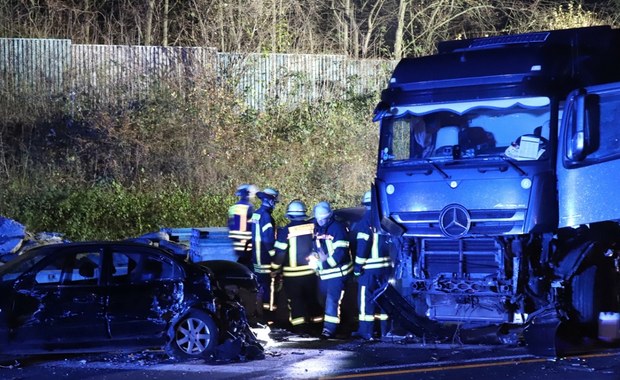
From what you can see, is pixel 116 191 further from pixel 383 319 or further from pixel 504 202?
pixel 504 202

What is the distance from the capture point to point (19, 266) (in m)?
11.4

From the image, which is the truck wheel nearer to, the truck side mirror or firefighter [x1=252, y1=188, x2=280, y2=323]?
the truck side mirror

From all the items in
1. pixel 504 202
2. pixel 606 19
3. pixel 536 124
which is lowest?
pixel 504 202

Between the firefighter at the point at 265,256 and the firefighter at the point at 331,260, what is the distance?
30.1 inches

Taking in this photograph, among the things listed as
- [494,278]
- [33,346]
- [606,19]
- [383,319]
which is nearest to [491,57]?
[494,278]

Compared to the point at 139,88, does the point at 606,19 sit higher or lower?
higher

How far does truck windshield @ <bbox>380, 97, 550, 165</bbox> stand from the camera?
11195 millimetres

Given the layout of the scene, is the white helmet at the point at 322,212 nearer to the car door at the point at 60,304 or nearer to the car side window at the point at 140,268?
the car side window at the point at 140,268

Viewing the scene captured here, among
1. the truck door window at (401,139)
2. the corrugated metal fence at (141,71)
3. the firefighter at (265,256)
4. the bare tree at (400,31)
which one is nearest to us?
the truck door window at (401,139)

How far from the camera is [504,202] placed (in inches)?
435

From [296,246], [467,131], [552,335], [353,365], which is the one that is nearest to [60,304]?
[353,365]

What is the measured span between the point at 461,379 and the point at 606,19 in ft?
75.4

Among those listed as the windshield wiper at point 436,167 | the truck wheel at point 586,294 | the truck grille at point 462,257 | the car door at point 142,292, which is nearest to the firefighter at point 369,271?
the truck grille at point 462,257

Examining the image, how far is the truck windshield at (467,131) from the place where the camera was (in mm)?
11195
